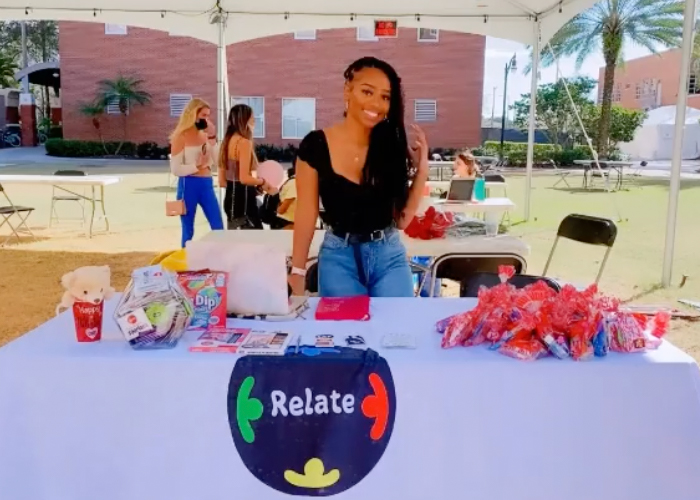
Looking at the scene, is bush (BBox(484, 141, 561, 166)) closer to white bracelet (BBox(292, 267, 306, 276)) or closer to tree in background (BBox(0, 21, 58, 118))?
white bracelet (BBox(292, 267, 306, 276))

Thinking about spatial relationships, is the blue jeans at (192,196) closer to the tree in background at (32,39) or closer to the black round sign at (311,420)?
the black round sign at (311,420)

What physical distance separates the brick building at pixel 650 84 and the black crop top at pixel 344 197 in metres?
38.2

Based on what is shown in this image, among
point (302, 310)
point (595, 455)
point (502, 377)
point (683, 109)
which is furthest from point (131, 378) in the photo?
point (683, 109)

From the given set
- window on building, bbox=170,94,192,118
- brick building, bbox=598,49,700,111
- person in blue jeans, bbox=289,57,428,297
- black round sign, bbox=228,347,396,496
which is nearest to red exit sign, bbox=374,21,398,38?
person in blue jeans, bbox=289,57,428,297

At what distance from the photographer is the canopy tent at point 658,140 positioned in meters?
33.1

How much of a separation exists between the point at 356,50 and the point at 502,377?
24.5 m

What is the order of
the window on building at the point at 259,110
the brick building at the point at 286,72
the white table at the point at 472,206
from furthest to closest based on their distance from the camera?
the window on building at the point at 259,110
the brick building at the point at 286,72
the white table at the point at 472,206

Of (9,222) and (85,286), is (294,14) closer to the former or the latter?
(9,222)

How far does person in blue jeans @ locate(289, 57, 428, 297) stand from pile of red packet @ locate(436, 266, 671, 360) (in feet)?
1.90

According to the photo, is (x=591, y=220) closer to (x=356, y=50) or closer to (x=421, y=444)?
(x=421, y=444)

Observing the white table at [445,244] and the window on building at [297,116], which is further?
Result: the window on building at [297,116]

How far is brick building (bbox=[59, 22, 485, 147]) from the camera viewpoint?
24.8 m

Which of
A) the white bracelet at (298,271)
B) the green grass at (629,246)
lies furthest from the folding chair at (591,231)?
the white bracelet at (298,271)

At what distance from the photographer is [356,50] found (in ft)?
81.9
